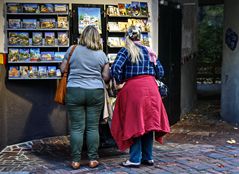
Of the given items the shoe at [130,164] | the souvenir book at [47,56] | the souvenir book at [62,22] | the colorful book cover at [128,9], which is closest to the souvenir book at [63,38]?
the souvenir book at [62,22]

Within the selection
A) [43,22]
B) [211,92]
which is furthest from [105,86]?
[211,92]

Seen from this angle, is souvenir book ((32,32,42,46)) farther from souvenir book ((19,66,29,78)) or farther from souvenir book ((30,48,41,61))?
souvenir book ((19,66,29,78))

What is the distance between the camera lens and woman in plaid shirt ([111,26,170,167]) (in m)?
5.80

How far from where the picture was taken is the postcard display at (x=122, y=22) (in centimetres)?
729

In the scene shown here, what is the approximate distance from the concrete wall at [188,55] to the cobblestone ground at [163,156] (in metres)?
1.72

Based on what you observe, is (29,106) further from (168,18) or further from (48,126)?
(168,18)

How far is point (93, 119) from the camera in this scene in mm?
5949

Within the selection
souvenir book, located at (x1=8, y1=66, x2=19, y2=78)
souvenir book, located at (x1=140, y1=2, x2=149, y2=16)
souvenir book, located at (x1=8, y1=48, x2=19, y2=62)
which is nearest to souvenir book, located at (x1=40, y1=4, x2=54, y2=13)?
souvenir book, located at (x1=8, y1=48, x2=19, y2=62)

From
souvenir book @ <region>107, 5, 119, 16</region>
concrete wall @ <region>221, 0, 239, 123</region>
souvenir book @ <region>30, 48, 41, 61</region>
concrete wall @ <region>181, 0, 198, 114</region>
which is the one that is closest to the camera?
souvenir book @ <region>30, 48, 41, 61</region>

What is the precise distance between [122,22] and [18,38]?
1656 mm

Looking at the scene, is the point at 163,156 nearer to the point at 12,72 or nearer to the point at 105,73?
the point at 105,73

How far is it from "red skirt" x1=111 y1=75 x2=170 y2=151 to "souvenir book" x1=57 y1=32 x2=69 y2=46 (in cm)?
168

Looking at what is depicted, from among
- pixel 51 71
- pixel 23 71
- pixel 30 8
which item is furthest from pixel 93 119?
pixel 30 8

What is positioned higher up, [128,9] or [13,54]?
[128,9]
